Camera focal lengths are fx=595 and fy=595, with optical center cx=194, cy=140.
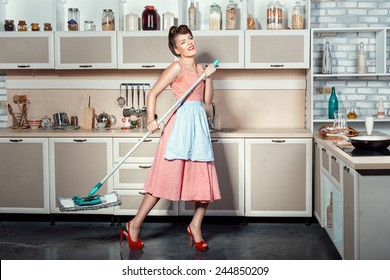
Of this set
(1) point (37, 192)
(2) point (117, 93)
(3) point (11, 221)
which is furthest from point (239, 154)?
(3) point (11, 221)

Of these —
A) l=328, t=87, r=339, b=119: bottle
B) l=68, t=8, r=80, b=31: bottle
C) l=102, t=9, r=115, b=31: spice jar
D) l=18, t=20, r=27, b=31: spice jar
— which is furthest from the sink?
l=18, t=20, r=27, b=31: spice jar

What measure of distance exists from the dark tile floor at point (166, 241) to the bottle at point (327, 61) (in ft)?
4.09

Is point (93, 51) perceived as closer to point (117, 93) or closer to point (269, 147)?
point (117, 93)

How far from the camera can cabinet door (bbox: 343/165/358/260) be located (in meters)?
3.02

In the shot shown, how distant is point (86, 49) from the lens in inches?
194

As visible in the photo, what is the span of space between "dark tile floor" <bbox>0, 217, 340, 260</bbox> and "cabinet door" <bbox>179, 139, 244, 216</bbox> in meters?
0.13

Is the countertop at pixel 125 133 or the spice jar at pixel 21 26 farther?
the spice jar at pixel 21 26

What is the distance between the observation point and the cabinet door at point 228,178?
4.68m

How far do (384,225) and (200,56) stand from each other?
7.76ft

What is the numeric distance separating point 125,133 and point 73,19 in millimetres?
1140

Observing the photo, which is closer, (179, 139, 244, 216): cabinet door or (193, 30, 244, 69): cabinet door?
(179, 139, 244, 216): cabinet door

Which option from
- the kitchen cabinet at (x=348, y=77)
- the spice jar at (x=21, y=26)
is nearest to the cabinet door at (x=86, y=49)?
the spice jar at (x=21, y=26)

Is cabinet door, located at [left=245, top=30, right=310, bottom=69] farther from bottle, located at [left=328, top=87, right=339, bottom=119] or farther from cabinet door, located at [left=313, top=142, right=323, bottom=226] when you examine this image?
cabinet door, located at [left=313, top=142, right=323, bottom=226]

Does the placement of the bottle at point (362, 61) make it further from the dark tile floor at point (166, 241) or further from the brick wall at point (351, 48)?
the dark tile floor at point (166, 241)
